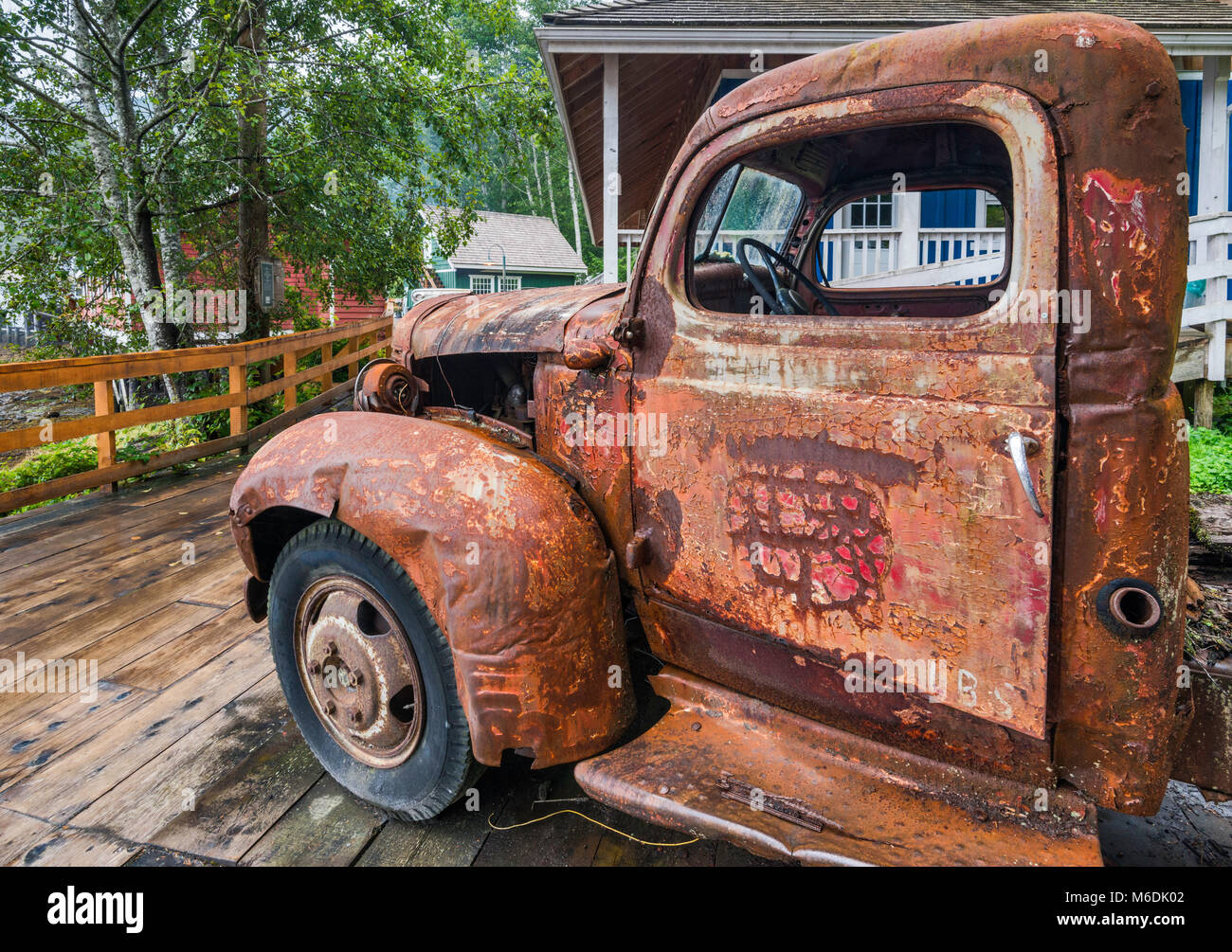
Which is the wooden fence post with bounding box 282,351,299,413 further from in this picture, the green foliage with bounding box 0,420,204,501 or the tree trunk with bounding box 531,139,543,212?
the tree trunk with bounding box 531,139,543,212

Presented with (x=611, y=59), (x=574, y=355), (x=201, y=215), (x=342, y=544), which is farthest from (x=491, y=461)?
(x=201, y=215)

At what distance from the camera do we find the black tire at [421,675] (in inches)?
84.7

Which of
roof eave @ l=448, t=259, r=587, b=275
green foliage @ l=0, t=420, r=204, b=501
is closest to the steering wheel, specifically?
green foliage @ l=0, t=420, r=204, b=501

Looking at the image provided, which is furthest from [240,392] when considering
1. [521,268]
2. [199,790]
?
[521,268]

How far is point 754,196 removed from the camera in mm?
2633

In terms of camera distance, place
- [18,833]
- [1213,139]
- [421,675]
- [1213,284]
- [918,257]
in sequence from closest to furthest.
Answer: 1. [421,675]
2. [18,833]
3. [1213,284]
4. [1213,139]
5. [918,257]

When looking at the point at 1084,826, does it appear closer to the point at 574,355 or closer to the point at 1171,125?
the point at 1171,125

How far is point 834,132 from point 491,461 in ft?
3.84

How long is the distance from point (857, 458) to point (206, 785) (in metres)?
2.30

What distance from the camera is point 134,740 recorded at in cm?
284

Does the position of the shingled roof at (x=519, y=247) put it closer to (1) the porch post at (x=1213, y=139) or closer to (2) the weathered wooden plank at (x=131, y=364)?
(2) the weathered wooden plank at (x=131, y=364)

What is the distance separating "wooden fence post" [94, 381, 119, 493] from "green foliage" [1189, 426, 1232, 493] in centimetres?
770

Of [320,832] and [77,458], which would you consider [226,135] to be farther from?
[320,832]

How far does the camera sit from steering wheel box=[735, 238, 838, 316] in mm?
2330
